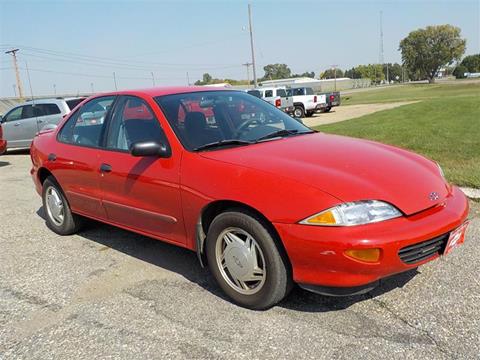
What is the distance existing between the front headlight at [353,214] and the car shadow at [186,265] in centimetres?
80

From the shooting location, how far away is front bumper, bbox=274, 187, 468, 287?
2680 mm

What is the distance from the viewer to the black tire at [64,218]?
508 centimetres

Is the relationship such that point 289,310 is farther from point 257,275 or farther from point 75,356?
point 75,356

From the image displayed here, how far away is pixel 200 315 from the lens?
126 inches

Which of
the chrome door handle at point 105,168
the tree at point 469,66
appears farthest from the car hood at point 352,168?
the tree at point 469,66

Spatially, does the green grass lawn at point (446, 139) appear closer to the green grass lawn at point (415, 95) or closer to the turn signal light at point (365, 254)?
the turn signal light at point (365, 254)

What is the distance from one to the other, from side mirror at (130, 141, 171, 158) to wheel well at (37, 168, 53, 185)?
2.20m

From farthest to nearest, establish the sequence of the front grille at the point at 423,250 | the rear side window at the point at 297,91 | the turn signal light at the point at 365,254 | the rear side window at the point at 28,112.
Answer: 1. the rear side window at the point at 297,91
2. the rear side window at the point at 28,112
3. the front grille at the point at 423,250
4. the turn signal light at the point at 365,254

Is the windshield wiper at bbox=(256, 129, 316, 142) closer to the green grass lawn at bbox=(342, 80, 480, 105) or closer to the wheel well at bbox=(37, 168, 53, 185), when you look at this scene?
the wheel well at bbox=(37, 168, 53, 185)

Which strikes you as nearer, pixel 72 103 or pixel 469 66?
pixel 72 103

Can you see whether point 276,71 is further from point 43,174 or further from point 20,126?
point 43,174

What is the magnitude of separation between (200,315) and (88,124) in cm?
252

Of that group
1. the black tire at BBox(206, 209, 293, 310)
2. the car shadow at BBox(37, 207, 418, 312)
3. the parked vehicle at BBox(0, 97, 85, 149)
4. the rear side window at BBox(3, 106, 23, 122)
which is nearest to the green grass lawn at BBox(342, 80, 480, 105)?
the parked vehicle at BBox(0, 97, 85, 149)

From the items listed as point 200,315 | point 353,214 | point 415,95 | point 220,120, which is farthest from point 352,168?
point 415,95
